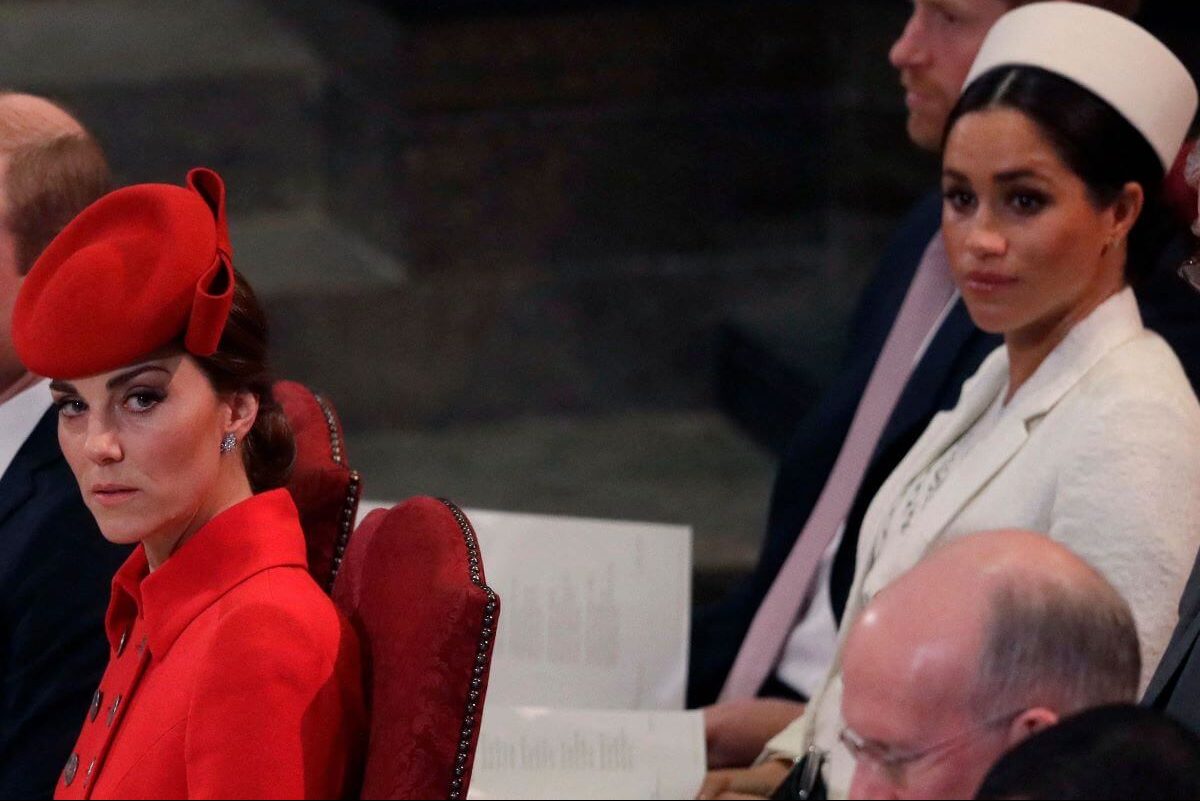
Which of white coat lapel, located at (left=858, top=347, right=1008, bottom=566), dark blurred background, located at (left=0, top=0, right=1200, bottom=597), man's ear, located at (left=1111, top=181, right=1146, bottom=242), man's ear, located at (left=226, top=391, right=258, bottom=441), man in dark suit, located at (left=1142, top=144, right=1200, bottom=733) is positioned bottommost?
dark blurred background, located at (left=0, top=0, right=1200, bottom=597)

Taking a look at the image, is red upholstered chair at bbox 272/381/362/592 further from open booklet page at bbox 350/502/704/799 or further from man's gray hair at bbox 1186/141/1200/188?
man's gray hair at bbox 1186/141/1200/188

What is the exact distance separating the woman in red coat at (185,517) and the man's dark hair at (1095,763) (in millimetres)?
654

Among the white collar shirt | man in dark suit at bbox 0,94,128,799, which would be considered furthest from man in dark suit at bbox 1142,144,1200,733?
the white collar shirt

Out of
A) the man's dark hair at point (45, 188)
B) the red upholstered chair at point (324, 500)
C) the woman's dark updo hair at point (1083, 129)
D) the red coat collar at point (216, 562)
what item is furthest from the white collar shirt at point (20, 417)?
the woman's dark updo hair at point (1083, 129)

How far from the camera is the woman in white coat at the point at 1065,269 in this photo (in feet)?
7.26

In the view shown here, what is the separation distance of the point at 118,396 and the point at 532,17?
2.81m

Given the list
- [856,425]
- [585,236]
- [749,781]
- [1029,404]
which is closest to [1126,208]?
[1029,404]

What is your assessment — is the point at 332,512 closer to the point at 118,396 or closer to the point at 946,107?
the point at 118,396

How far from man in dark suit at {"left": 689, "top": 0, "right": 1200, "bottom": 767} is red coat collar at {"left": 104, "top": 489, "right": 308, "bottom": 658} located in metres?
1.21

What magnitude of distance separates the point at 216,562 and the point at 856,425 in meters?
1.55

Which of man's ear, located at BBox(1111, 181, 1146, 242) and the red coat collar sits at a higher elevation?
man's ear, located at BBox(1111, 181, 1146, 242)

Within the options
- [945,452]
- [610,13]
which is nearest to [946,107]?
[945,452]

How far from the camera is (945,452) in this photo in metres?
2.67

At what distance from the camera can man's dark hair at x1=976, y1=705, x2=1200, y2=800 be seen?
1.38m
